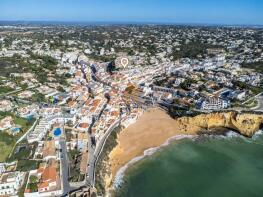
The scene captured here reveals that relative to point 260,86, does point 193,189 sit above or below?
below

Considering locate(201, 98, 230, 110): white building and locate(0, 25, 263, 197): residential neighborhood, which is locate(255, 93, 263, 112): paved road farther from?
locate(201, 98, 230, 110): white building

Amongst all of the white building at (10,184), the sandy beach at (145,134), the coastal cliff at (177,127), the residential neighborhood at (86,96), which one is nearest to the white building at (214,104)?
the residential neighborhood at (86,96)

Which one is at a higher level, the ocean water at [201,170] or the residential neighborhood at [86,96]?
the residential neighborhood at [86,96]

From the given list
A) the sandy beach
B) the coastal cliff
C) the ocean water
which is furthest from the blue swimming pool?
the ocean water

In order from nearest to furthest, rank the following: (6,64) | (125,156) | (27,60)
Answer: (125,156)
(6,64)
(27,60)

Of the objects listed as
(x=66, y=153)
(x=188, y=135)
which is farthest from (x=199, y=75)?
(x=66, y=153)

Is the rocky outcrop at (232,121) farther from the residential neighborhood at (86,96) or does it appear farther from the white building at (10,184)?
the white building at (10,184)

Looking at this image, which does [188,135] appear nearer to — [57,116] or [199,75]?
[57,116]

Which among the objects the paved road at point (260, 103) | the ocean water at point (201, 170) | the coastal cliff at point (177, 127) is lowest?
the ocean water at point (201, 170)
